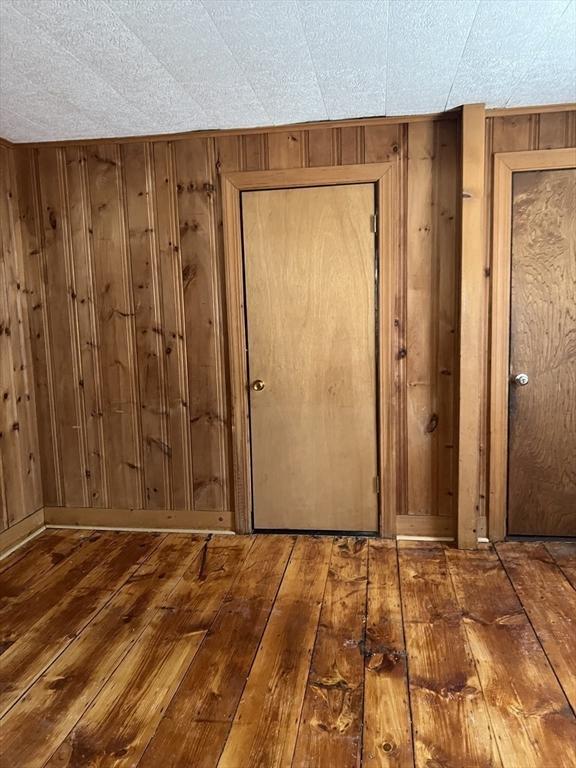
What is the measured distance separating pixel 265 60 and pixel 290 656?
2.37m

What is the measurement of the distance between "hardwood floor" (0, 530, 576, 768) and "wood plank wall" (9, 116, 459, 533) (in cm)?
45

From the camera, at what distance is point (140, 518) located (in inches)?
141

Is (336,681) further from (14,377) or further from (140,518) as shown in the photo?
(14,377)

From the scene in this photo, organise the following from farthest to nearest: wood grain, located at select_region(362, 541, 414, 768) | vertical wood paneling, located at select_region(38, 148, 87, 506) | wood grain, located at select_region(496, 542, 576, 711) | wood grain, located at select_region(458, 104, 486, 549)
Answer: vertical wood paneling, located at select_region(38, 148, 87, 506), wood grain, located at select_region(458, 104, 486, 549), wood grain, located at select_region(496, 542, 576, 711), wood grain, located at select_region(362, 541, 414, 768)

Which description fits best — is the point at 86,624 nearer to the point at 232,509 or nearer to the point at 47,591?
the point at 47,591

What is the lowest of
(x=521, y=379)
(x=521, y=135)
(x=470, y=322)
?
(x=521, y=379)

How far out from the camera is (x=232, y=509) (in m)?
3.49

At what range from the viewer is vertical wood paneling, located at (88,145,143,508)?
339cm

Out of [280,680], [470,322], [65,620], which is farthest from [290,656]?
[470,322]

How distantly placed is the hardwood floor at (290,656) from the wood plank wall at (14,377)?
1.21ft

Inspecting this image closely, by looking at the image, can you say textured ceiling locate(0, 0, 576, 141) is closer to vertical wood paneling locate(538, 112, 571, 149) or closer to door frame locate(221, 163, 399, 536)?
vertical wood paneling locate(538, 112, 571, 149)

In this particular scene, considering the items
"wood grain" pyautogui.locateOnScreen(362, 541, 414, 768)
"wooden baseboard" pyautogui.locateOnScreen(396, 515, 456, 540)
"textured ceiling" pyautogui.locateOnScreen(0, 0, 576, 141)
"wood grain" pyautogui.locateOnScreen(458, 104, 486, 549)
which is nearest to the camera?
"wood grain" pyautogui.locateOnScreen(362, 541, 414, 768)

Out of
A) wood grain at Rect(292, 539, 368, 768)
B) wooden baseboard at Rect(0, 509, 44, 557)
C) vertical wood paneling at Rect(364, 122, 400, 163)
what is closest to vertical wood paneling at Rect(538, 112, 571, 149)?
vertical wood paneling at Rect(364, 122, 400, 163)

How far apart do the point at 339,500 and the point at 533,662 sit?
1422 mm
